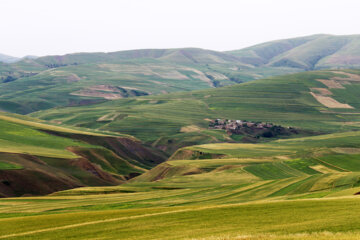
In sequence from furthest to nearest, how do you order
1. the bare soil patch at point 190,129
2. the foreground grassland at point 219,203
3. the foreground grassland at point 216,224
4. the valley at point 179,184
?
the bare soil patch at point 190,129
the valley at point 179,184
the foreground grassland at point 219,203
the foreground grassland at point 216,224

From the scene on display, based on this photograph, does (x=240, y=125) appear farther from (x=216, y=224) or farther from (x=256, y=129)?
(x=216, y=224)

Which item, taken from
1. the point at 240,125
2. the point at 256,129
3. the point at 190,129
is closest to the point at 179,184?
the point at 190,129

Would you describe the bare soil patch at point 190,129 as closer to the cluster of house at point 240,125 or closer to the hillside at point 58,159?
the cluster of house at point 240,125

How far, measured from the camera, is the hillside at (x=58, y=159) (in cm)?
9200

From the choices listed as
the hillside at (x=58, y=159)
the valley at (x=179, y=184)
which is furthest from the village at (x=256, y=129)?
the hillside at (x=58, y=159)

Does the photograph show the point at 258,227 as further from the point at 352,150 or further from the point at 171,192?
the point at 352,150

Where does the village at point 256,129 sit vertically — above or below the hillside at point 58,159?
below

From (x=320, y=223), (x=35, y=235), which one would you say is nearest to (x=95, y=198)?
(x=35, y=235)

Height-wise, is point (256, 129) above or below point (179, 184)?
below

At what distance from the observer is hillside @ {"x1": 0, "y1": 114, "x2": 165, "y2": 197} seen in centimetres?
9200

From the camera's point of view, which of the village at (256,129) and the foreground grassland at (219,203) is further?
the village at (256,129)

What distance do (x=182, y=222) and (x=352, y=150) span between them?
100709 millimetres

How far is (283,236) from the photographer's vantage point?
89.0 ft

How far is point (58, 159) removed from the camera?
109875 mm
